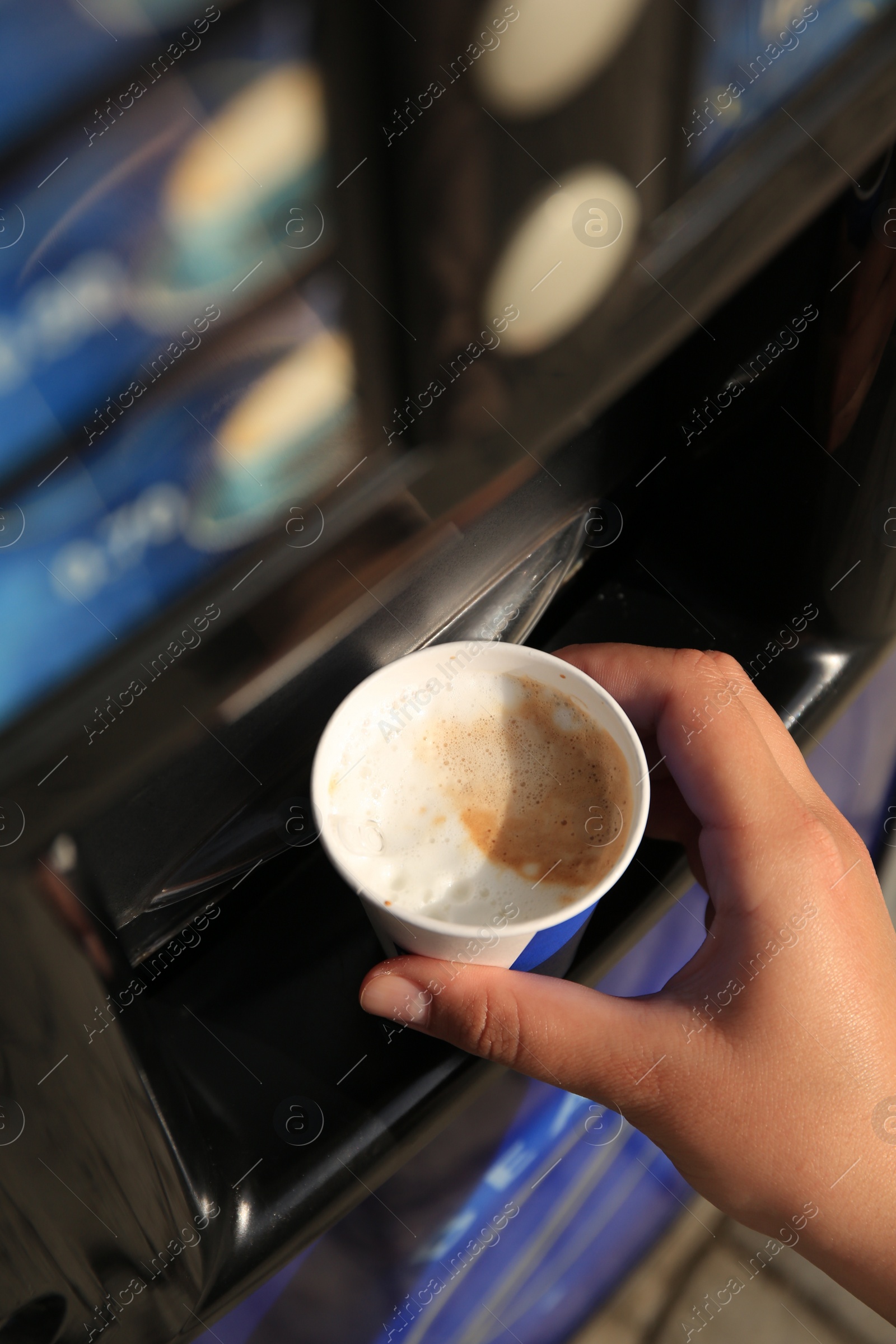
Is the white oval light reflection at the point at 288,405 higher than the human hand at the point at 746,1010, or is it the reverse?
the white oval light reflection at the point at 288,405

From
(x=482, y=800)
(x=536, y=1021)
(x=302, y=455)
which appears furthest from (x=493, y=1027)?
(x=302, y=455)

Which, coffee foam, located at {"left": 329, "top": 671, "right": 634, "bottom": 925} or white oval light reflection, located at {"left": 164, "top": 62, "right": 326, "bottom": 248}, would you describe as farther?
coffee foam, located at {"left": 329, "top": 671, "right": 634, "bottom": 925}

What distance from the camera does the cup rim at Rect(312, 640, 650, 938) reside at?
0.53 meters

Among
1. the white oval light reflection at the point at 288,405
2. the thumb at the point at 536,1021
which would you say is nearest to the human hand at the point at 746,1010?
the thumb at the point at 536,1021

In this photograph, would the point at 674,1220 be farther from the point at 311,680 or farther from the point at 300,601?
the point at 300,601

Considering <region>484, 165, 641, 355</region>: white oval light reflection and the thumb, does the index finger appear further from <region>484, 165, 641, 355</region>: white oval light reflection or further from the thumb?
<region>484, 165, 641, 355</region>: white oval light reflection

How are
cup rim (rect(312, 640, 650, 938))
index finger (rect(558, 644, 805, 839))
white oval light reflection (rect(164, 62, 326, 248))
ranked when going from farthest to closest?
index finger (rect(558, 644, 805, 839)) < cup rim (rect(312, 640, 650, 938)) < white oval light reflection (rect(164, 62, 326, 248))

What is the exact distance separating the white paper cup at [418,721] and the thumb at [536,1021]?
1cm

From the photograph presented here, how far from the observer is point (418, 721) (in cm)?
63

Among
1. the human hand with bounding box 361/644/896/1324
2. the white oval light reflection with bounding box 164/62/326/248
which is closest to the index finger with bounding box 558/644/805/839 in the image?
the human hand with bounding box 361/644/896/1324

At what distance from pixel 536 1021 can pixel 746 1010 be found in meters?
0.13

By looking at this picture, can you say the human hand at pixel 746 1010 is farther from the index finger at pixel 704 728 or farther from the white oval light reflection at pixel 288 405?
the white oval light reflection at pixel 288 405

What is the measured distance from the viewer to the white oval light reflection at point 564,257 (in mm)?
357

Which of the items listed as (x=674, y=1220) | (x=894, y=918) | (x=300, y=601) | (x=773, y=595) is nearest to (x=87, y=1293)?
(x=300, y=601)
